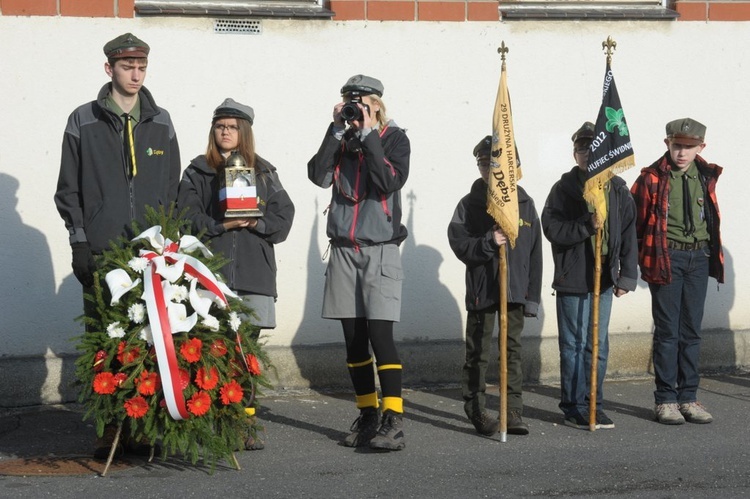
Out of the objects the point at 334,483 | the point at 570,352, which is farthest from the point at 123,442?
the point at 570,352

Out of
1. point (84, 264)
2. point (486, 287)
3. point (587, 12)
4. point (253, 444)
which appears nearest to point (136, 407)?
point (84, 264)

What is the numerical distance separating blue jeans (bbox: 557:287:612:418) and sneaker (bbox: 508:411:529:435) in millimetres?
440

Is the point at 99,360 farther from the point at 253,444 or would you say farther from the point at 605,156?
the point at 605,156

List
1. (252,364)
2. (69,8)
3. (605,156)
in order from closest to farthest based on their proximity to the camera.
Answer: (252,364) → (605,156) → (69,8)

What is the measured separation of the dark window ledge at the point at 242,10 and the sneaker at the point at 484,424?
3.15m

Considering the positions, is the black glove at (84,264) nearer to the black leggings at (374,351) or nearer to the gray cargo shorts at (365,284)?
the gray cargo shorts at (365,284)

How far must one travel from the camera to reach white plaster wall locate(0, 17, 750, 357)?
29.4 feet

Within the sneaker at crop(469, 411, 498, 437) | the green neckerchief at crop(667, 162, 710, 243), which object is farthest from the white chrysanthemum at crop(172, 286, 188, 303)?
the green neckerchief at crop(667, 162, 710, 243)

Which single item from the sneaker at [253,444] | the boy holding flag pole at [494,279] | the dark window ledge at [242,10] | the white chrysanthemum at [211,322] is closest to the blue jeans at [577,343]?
the boy holding flag pole at [494,279]

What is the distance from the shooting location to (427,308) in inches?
386

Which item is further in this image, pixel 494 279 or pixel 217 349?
pixel 494 279

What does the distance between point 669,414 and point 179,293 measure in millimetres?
3352

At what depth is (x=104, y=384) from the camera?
6.61 metres

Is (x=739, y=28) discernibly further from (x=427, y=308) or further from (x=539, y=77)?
(x=427, y=308)
